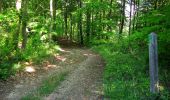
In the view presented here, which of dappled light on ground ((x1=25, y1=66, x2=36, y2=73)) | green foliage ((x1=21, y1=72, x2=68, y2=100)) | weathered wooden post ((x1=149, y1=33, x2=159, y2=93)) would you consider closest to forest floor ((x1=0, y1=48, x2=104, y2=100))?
dappled light on ground ((x1=25, y1=66, x2=36, y2=73))

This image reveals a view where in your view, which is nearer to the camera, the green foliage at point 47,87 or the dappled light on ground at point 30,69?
the green foliage at point 47,87

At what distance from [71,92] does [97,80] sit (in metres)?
2.19

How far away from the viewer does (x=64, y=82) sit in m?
13.3

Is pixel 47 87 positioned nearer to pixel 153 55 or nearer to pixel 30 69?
pixel 30 69

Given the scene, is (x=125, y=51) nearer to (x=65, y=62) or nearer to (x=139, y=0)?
(x=65, y=62)

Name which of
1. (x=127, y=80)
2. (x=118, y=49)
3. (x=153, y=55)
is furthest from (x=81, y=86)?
(x=118, y=49)

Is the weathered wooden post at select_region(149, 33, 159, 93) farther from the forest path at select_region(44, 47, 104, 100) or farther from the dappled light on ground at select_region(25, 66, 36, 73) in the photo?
the dappled light on ground at select_region(25, 66, 36, 73)

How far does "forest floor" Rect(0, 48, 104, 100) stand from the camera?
11.3 metres

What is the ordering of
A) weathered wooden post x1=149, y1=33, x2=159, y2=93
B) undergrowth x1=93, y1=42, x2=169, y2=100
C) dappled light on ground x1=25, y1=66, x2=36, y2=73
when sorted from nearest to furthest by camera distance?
weathered wooden post x1=149, y1=33, x2=159, y2=93 → undergrowth x1=93, y1=42, x2=169, y2=100 → dappled light on ground x1=25, y1=66, x2=36, y2=73

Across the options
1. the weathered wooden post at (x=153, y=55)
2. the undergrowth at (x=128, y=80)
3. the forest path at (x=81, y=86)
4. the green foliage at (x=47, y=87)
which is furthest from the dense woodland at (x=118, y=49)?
the green foliage at (x=47, y=87)

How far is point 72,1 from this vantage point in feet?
133

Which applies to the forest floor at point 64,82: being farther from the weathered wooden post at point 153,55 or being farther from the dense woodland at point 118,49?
the weathered wooden post at point 153,55

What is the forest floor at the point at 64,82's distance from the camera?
11.3 metres

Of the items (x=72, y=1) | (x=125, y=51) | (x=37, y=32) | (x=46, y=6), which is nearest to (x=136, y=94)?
(x=125, y=51)
